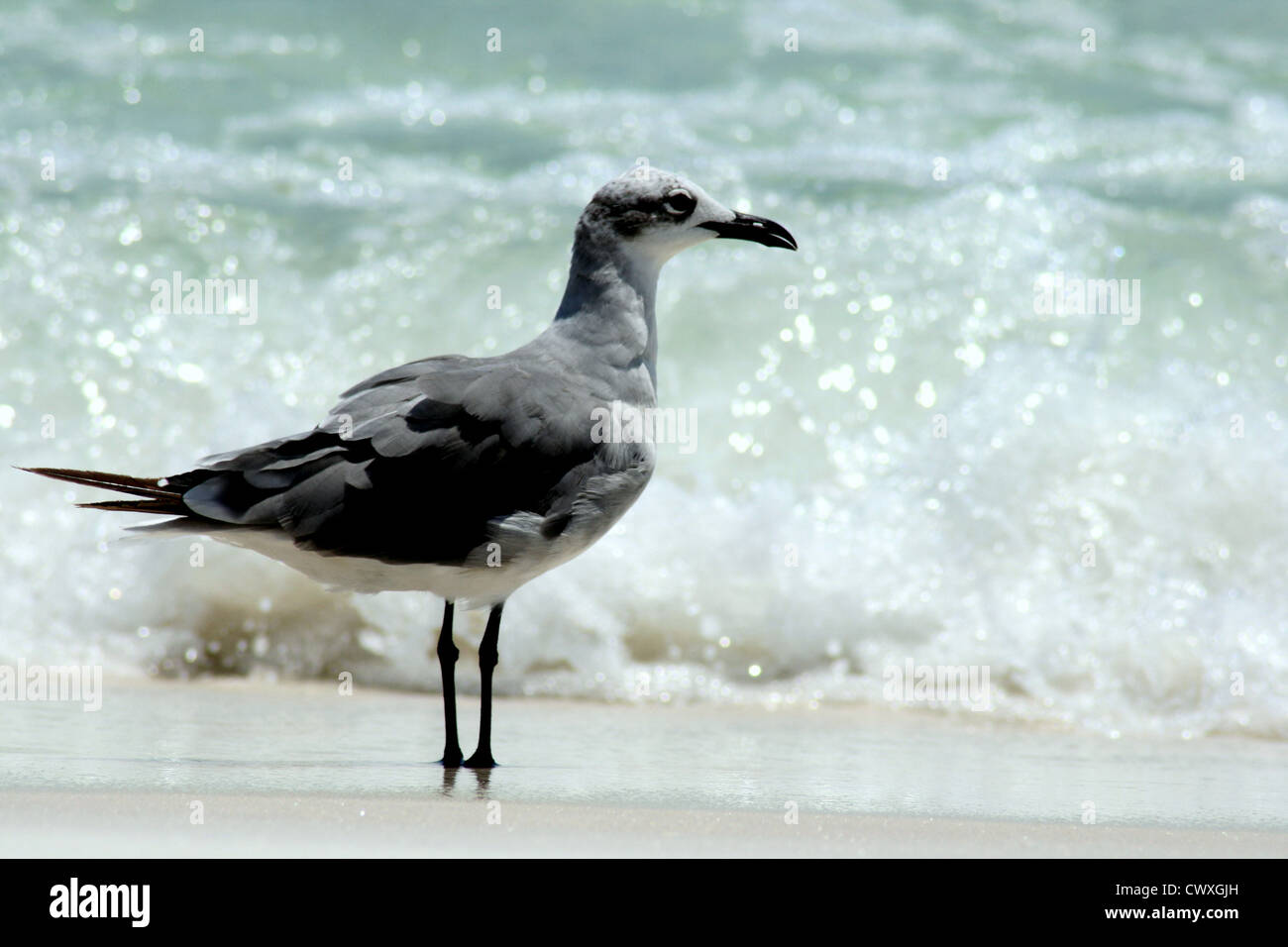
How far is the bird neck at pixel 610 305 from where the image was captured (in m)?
4.13

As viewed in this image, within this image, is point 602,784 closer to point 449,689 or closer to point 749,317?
point 449,689

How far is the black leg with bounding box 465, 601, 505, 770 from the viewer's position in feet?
12.9

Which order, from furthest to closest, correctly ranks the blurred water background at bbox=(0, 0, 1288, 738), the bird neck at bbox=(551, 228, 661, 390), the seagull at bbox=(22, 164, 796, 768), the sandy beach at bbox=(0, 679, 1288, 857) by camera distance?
the blurred water background at bbox=(0, 0, 1288, 738) → the bird neck at bbox=(551, 228, 661, 390) → the seagull at bbox=(22, 164, 796, 768) → the sandy beach at bbox=(0, 679, 1288, 857)

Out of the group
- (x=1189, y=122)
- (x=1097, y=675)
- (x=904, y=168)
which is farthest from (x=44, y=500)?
(x=1189, y=122)

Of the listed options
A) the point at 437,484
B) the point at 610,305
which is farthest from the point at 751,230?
the point at 437,484

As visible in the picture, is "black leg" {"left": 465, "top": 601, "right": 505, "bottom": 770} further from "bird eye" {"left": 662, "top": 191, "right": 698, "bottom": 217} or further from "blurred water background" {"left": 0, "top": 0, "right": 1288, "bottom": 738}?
"blurred water background" {"left": 0, "top": 0, "right": 1288, "bottom": 738}

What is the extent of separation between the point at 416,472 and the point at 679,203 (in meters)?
1.07

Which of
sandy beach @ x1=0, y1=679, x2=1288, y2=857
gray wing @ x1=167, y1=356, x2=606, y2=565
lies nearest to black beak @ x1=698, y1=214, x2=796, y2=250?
gray wing @ x1=167, y1=356, x2=606, y2=565

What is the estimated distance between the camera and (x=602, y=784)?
3709mm

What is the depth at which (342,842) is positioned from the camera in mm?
2980

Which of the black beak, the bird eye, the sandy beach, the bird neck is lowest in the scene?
the sandy beach

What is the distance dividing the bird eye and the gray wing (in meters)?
0.70

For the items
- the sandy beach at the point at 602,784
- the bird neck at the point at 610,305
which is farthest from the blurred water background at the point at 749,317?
the bird neck at the point at 610,305

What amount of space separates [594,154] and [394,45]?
2084 millimetres
